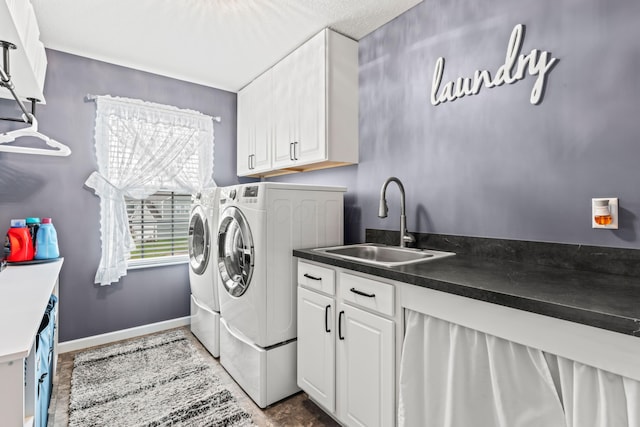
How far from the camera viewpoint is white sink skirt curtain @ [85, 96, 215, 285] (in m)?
2.72

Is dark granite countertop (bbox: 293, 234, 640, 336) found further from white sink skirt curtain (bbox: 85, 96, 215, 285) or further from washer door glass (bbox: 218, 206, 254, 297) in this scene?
white sink skirt curtain (bbox: 85, 96, 215, 285)

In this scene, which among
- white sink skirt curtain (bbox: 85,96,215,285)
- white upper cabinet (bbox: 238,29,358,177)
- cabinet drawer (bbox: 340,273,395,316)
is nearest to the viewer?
cabinet drawer (bbox: 340,273,395,316)

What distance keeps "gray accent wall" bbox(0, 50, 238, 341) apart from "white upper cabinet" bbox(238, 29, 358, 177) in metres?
1.22

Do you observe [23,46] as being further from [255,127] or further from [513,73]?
[513,73]

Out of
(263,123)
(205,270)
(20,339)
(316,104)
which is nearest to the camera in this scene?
(20,339)

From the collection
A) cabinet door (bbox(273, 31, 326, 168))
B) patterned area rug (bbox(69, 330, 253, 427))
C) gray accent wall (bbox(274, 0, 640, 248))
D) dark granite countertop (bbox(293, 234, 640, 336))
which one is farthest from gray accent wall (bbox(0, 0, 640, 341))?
patterned area rug (bbox(69, 330, 253, 427))

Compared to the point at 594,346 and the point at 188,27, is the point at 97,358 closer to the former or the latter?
the point at 188,27

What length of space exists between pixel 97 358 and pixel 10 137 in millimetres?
1766

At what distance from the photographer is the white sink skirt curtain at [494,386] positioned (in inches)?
31.6

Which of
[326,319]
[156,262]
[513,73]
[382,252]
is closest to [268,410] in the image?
[326,319]

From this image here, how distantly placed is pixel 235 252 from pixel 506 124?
5.96 feet

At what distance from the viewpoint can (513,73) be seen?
60.9 inches

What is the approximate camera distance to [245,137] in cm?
328

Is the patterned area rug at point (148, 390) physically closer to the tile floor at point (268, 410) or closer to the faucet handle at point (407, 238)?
the tile floor at point (268, 410)
